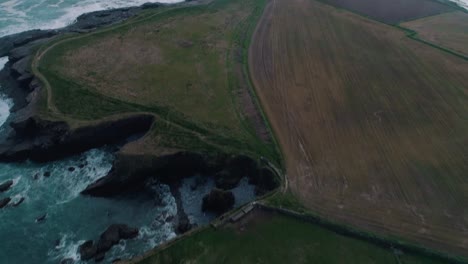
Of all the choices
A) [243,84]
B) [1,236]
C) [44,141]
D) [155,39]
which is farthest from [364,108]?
[1,236]

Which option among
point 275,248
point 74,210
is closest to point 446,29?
point 275,248

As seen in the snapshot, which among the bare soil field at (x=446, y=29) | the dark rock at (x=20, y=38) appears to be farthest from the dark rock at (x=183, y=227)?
the bare soil field at (x=446, y=29)

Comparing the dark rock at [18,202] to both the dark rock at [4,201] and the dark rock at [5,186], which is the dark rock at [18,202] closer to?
the dark rock at [4,201]

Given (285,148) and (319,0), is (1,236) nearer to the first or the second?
(285,148)

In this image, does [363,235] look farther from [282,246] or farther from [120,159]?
[120,159]

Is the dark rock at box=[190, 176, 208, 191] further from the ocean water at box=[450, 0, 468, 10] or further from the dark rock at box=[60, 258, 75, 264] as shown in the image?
the ocean water at box=[450, 0, 468, 10]
